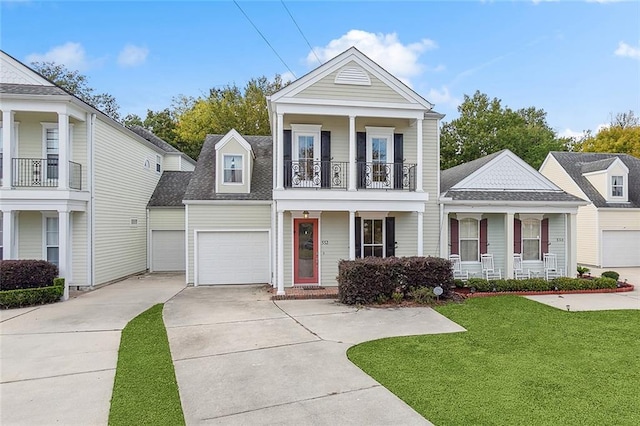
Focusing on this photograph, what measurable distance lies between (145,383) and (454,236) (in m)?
11.5

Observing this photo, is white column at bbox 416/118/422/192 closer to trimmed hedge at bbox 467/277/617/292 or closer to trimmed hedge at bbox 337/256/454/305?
trimmed hedge at bbox 337/256/454/305

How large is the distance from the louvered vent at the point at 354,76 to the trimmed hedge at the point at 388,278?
585 cm

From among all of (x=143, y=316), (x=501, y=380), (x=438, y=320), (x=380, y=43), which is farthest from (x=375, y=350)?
(x=380, y=43)

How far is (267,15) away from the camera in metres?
10.7

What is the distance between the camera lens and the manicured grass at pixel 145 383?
411 cm

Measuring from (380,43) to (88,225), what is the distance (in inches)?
546

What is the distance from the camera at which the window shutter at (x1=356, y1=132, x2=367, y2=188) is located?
12.6 metres

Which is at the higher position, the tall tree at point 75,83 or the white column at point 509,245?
the tall tree at point 75,83

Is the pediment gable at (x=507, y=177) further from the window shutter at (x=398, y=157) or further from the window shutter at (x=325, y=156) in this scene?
the window shutter at (x=325, y=156)

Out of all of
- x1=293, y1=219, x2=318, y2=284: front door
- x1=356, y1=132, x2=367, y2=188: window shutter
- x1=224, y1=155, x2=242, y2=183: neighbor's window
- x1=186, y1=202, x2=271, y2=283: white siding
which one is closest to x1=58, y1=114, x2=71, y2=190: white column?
x1=186, y1=202, x2=271, y2=283: white siding

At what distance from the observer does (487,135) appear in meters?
31.2

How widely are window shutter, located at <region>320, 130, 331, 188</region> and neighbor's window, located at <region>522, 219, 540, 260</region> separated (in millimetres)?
8019

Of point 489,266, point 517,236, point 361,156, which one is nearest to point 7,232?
point 361,156

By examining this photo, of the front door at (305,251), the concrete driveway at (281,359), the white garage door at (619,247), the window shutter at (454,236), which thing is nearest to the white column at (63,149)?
the concrete driveway at (281,359)
